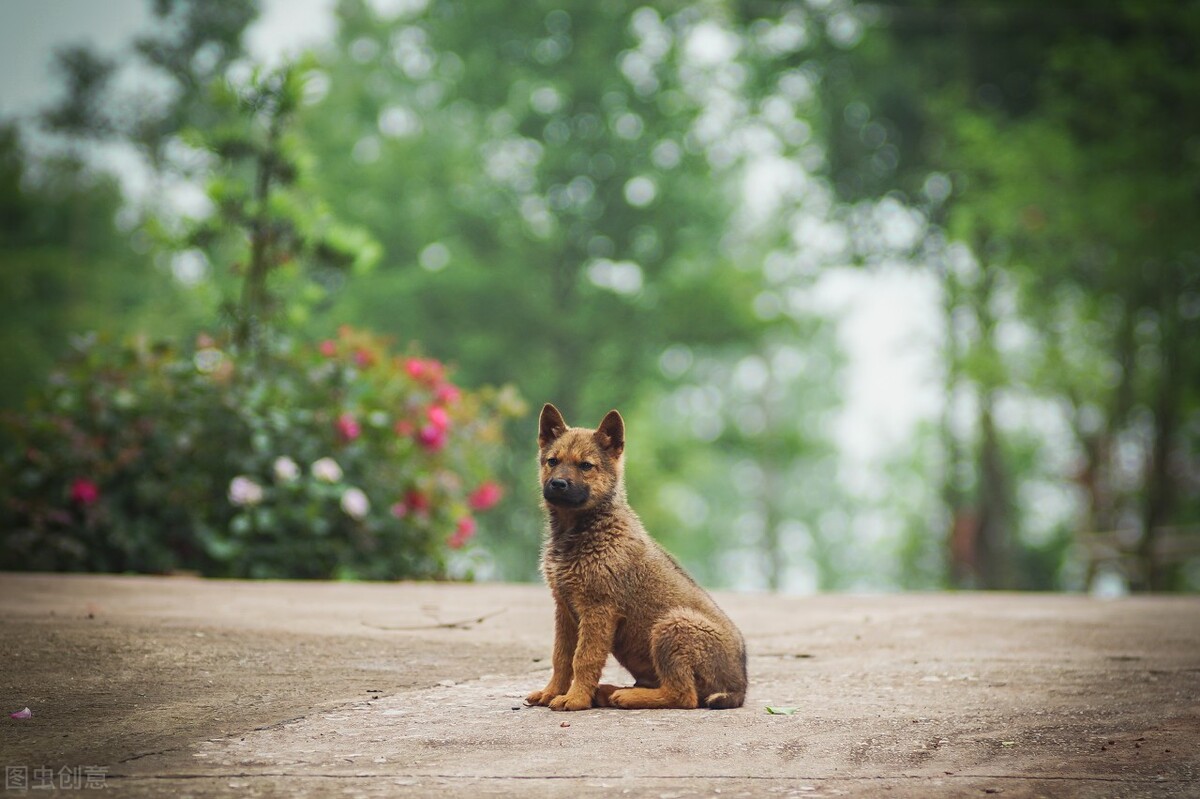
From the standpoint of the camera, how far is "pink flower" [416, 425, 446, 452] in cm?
1228

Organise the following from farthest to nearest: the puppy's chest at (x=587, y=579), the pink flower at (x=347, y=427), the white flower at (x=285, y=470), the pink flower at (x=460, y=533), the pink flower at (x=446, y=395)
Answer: the pink flower at (x=446, y=395)
the pink flower at (x=460, y=533)
the pink flower at (x=347, y=427)
the white flower at (x=285, y=470)
the puppy's chest at (x=587, y=579)

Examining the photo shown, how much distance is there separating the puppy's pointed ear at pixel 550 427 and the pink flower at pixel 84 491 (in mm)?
6104

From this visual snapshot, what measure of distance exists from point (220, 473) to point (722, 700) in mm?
6869

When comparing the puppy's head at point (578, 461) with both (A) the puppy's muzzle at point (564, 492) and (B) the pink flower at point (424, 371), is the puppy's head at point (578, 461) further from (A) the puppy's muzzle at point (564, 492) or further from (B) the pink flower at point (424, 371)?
(B) the pink flower at point (424, 371)

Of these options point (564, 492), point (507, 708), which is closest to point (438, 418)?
point (564, 492)

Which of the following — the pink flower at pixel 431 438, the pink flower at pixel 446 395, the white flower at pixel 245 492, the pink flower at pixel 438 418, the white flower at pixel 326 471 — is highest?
the pink flower at pixel 446 395

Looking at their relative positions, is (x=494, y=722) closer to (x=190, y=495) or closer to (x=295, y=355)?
(x=190, y=495)

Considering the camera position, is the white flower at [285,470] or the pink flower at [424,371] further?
the pink flower at [424,371]

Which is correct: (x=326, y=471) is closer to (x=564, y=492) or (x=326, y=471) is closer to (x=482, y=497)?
(x=482, y=497)

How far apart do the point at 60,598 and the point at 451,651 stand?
292 cm

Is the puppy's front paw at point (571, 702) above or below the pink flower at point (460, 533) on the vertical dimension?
below

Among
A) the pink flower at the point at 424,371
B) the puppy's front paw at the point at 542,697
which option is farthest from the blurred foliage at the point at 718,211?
the puppy's front paw at the point at 542,697

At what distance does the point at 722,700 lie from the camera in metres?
5.86

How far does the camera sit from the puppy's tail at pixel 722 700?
5855mm
